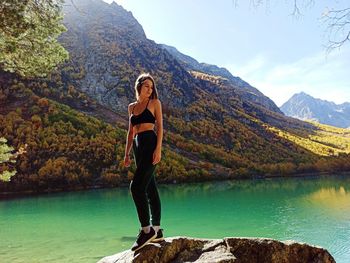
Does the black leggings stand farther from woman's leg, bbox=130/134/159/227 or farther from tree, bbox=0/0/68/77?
tree, bbox=0/0/68/77

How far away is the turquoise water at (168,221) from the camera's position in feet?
73.6

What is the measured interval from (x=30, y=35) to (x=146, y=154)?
11.9ft

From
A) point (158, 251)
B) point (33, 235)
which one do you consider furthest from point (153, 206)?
point (33, 235)

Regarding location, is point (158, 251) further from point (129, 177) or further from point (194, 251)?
point (129, 177)

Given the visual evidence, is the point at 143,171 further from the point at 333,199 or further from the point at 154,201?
the point at 333,199

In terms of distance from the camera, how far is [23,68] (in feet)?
24.1

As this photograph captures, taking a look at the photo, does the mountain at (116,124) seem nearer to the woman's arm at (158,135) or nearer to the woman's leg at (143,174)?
the woman's arm at (158,135)

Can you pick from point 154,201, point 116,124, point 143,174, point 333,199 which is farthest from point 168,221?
point 116,124

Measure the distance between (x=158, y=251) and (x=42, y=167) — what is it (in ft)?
186

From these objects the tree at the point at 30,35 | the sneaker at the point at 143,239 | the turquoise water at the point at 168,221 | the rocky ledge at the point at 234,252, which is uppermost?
the tree at the point at 30,35

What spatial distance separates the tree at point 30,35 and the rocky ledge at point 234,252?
4.21 meters

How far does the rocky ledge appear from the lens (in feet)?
15.8

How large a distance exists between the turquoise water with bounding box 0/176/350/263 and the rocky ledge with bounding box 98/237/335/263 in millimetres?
15475

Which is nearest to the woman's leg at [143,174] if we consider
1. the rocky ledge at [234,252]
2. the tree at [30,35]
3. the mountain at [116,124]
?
the rocky ledge at [234,252]
